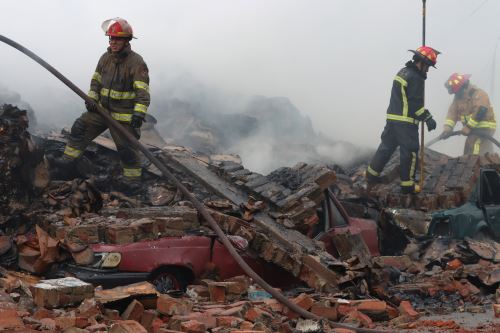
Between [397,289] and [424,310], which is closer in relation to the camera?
[424,310]

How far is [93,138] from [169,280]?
2.83 meters

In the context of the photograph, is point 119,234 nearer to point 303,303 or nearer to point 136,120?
point 303,303

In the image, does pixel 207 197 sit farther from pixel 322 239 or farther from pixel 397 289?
pixel 397 289

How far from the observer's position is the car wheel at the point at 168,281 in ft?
18.6

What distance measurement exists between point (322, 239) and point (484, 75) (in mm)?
20853

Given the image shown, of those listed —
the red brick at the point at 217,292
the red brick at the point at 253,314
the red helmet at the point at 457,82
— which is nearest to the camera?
the red brick at the point at 253,314

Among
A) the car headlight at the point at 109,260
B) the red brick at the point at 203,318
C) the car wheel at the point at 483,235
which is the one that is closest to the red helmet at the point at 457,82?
the car wheel at the point at 483,235

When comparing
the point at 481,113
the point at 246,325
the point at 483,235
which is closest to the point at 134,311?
the point at 246,325

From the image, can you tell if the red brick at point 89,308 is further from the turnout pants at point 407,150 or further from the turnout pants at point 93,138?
the turnout pants at point 407,150

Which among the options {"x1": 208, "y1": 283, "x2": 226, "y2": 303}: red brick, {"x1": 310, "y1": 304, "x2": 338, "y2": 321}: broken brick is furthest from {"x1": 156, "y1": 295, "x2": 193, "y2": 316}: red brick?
{"x1": 310, "y1": 304, "x2": 338, "y2": 321}: broken brick

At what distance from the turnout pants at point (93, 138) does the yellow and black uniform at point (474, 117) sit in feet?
26.8

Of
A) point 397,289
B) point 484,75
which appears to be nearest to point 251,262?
point 397,289

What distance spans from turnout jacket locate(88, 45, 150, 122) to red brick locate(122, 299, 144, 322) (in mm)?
3752

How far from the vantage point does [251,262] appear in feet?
20.6
